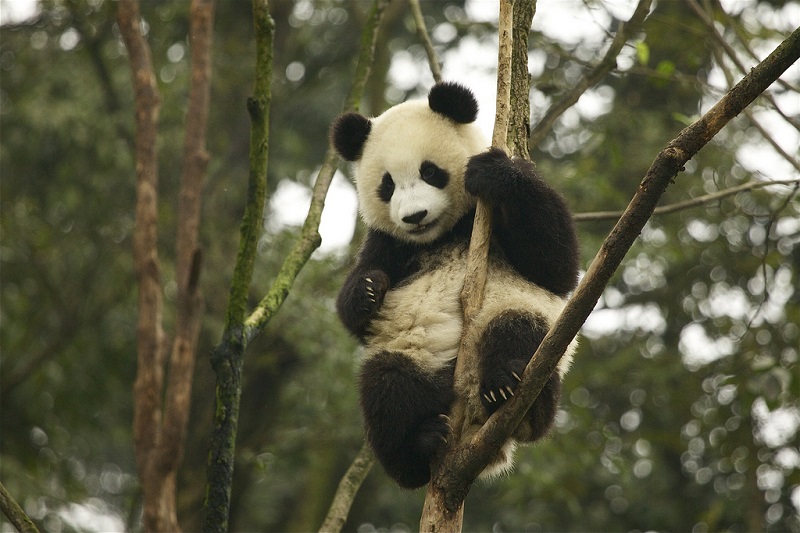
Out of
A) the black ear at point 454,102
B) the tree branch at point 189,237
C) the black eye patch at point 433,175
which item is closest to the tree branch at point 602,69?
the black ear at point 454,102

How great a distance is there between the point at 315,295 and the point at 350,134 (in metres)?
4.87

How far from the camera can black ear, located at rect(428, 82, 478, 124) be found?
4582 millimetres

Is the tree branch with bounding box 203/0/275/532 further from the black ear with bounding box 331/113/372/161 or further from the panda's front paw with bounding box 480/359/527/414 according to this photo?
the panda's front paw with bounding box 480/359/527/414

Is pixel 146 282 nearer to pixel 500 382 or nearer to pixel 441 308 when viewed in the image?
pixel 441 308

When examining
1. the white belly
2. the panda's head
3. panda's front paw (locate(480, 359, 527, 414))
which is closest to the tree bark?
the panda's head

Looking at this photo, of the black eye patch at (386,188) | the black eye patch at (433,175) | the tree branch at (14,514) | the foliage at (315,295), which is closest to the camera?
the tree branch at (14,514)

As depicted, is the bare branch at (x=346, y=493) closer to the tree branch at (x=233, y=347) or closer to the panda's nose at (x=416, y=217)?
the tree branch at (x=233, y=347)

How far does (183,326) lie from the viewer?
255 inches

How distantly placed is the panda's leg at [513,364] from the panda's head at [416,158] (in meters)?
0.73

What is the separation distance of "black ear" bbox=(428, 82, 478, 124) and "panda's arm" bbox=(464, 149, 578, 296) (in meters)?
0.71

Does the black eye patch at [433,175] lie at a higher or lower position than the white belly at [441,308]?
higher

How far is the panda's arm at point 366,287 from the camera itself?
4.36 meters

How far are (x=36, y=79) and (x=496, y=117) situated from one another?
29.4 ft

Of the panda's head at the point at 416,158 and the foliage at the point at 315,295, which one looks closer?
the panda's head at the point at 416,158
